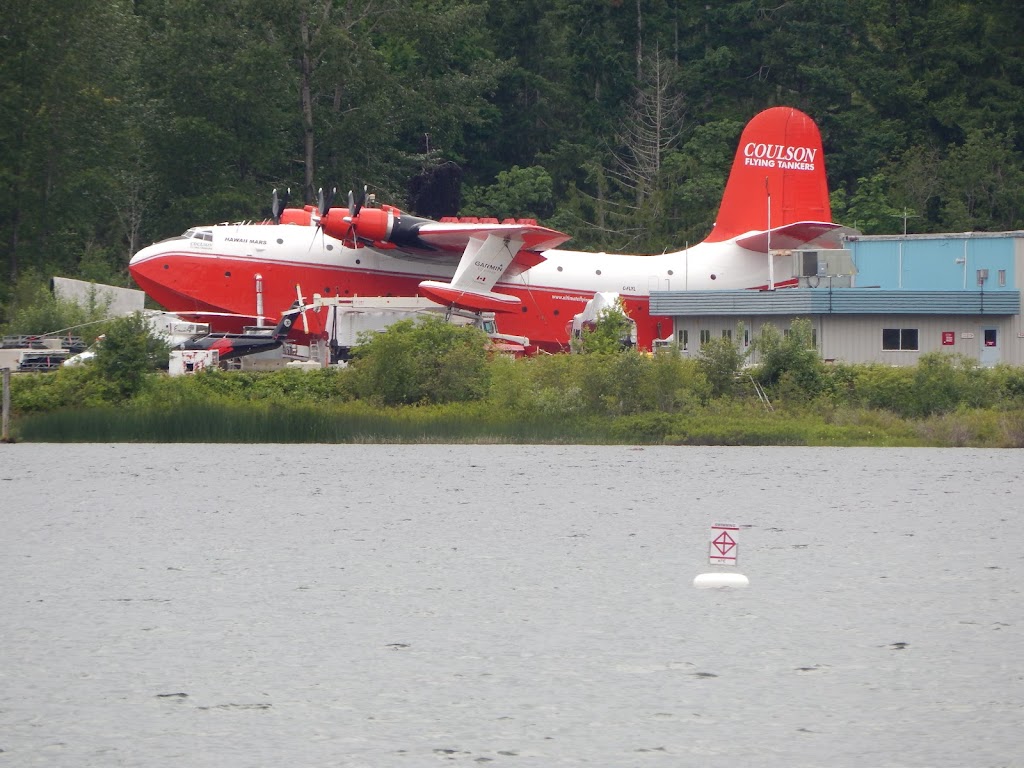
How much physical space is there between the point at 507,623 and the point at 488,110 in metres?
57.5

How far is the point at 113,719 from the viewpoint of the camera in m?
10.5

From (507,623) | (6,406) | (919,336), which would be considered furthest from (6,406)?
(919,336)

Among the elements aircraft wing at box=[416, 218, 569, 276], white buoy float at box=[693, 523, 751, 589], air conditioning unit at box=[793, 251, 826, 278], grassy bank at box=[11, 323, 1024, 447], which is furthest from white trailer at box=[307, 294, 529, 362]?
white buoy float at box=[693, 523, 751, 589]

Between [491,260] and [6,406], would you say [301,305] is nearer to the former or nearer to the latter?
[491,260]

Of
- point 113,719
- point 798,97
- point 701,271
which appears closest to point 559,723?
point 113,719

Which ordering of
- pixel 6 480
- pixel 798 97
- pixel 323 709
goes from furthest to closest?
pixel 798 97
pixel 6 480
pixel 323 709

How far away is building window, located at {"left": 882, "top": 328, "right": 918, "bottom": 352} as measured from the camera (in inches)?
1459

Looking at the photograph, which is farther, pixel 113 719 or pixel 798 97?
pixel 798 97

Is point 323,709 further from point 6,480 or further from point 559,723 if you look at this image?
point 6,480

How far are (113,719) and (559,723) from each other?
10.5 feet

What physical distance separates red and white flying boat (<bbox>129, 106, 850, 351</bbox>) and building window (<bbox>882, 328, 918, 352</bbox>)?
4.85m

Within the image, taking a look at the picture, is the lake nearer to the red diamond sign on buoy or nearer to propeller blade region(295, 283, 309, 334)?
the red diamond sign on buoy

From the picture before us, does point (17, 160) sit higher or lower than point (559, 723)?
higher

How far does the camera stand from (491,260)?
124ft
